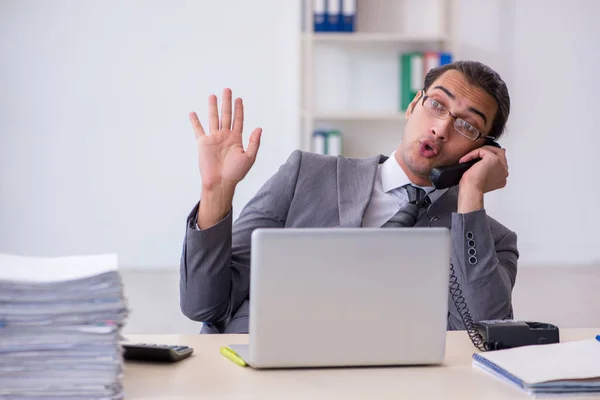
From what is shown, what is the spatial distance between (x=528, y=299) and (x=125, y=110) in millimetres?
2539

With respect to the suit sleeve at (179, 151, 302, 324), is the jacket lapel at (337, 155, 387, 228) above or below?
above

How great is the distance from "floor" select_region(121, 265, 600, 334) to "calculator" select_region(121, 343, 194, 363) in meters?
2.34

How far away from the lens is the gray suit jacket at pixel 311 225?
5.49ft

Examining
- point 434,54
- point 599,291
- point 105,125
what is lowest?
point 599,291

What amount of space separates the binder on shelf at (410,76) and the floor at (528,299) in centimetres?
124

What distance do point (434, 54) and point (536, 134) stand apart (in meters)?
0.97

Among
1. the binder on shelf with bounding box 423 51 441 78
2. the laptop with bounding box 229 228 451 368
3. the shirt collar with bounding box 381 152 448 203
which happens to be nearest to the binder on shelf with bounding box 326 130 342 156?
the binder on shelf with bounding box 423 51 441 78

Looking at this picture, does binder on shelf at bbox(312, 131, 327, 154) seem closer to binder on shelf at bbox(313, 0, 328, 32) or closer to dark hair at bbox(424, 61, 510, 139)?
binder on shelf at bbox(313, 0, 328, 32)

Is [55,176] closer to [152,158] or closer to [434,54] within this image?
[152,158]

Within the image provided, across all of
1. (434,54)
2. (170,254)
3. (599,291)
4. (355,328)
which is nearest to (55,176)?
(170,254)

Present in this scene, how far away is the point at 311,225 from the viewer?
192 cm

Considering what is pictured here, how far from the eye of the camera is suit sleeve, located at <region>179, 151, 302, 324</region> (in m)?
1.65

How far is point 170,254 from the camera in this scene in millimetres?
4719

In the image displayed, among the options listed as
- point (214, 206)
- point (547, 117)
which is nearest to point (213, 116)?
point (214, 206)
